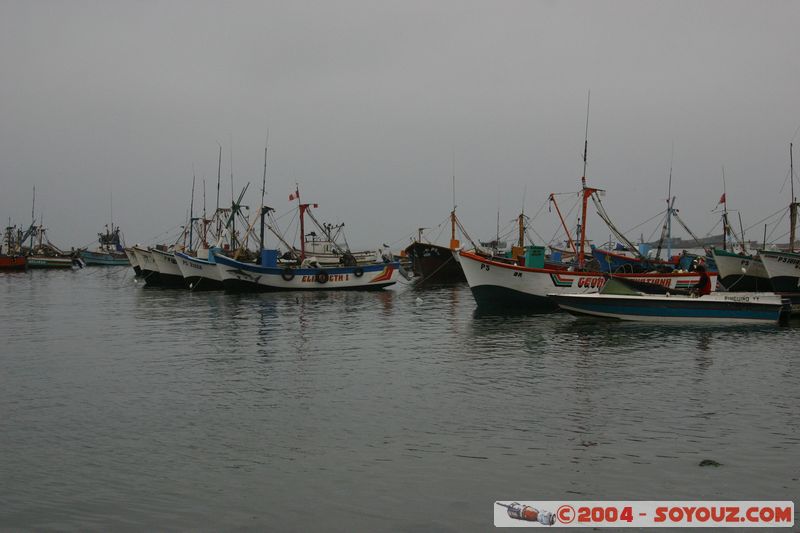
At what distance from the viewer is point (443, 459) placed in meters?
10.5

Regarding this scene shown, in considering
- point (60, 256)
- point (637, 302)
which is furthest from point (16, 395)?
point (60, 256)

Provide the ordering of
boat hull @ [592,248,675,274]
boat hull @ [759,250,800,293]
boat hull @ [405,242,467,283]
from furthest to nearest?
boat hull @ [405,242,467,283], boat hull @ [592,248,675,274], boat hull @ [759,250,800,293]

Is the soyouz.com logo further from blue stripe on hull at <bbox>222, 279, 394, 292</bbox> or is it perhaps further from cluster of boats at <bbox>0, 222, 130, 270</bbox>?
cluster of boats at <bbox>0, 222, 130, 270</bbox>

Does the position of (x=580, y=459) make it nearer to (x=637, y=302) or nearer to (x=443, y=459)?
(x=443, y=459)

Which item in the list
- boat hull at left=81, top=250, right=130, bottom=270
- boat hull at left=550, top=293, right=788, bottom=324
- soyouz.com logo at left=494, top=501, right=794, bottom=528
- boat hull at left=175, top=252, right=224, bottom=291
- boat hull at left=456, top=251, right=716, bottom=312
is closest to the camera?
soyouz.com logo at left=494, top=501, right=794, bottom=528

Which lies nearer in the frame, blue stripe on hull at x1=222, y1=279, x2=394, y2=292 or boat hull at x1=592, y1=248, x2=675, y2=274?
boat hull at x1=592, y1=248, x2=675, y2=274

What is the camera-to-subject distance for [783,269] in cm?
3700

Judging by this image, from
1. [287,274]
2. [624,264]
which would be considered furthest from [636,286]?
[287,274]

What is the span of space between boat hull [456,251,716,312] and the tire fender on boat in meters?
16.4

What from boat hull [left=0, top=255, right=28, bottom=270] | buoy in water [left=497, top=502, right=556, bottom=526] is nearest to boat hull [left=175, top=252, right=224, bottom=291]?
buoy in water [left=497, top=502, right=556, bottom=526]

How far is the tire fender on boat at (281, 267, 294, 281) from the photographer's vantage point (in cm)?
4678

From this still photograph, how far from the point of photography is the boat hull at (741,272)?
147ft

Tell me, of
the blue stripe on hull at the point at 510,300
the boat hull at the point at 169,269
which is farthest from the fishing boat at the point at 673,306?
the boat hull at the point at 169,269

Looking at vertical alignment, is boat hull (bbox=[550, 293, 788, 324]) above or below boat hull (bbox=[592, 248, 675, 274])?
below
